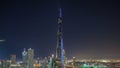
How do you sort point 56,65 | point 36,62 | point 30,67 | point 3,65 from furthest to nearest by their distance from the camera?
point 36,62 < point 30,67 < point 3,65 < point 56,65

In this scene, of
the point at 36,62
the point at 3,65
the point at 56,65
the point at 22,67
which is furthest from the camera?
the point at 36,62

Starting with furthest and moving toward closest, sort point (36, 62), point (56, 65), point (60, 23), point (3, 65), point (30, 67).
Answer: point (36, 62)
point (30, 67)
point (3, 65)
point (60, 23)
point (56, 65)

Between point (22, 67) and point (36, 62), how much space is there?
942cm

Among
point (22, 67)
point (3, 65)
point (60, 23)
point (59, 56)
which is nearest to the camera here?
point (59, 56)

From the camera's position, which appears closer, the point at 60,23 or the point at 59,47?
the point at 59,47

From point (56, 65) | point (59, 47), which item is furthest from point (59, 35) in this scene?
point (56, 65)

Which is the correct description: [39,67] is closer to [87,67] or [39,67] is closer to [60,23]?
[87,67]

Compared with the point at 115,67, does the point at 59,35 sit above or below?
above

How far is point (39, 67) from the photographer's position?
77.5 m

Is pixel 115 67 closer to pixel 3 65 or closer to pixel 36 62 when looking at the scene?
pixel 36 62

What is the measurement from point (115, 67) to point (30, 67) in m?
28.5

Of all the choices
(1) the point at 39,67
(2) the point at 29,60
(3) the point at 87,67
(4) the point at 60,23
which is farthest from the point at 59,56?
(1) the point at 39,67

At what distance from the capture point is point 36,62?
85.7 meters

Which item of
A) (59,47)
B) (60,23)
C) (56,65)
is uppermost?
(60,23)
